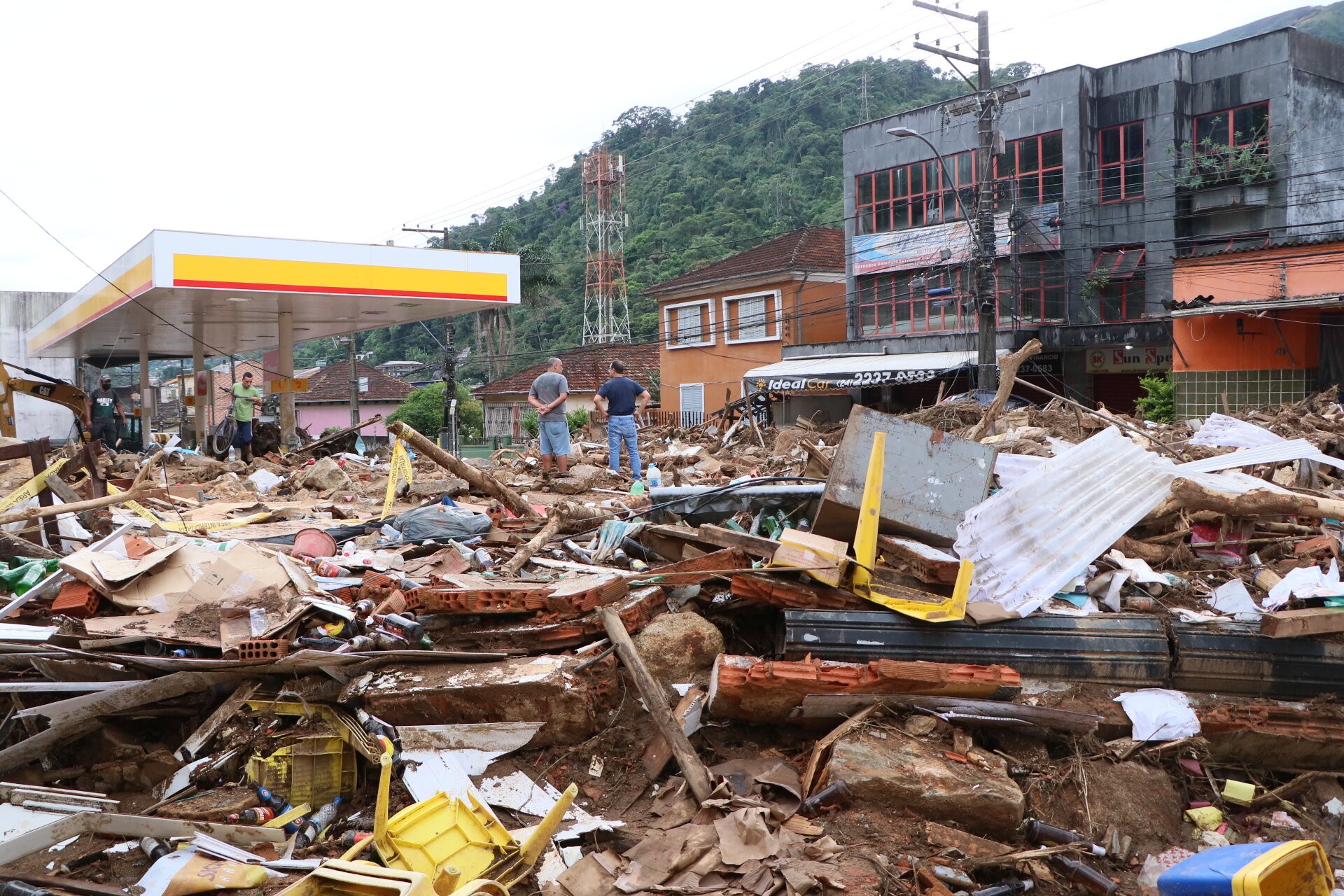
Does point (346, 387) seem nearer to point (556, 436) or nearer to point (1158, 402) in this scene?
point (1158, 402)

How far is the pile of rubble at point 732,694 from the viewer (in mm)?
4188

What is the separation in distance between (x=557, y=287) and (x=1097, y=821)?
44.4 m

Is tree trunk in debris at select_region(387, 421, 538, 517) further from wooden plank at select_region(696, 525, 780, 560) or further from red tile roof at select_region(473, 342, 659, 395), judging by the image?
red tile roof at select_region(473, 342, 659, 395)

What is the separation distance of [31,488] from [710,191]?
1639 inches

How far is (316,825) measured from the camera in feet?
15.6

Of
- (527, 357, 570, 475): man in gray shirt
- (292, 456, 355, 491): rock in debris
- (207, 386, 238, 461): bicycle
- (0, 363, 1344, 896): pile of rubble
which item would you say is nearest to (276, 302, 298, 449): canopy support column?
(207, 386, 238, 461): bicycle

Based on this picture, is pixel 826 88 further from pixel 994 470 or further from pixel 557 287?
pixel 994 470

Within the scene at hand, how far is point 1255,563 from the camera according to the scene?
6.43 metres

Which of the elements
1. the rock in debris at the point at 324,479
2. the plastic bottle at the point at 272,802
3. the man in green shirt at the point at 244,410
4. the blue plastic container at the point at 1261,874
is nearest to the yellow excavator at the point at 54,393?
the rock in debris at the point at 324,479

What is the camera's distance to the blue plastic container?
2506 millimetres

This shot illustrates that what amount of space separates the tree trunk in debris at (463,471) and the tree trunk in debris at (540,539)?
434 mm

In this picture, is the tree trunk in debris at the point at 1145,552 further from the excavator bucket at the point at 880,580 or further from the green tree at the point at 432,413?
the green tree at the point at 432,413

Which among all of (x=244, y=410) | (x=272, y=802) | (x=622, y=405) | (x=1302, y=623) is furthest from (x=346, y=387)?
(x=1302, y=623)

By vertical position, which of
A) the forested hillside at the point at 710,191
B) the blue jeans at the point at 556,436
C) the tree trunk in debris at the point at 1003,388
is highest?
the forested hillside at the point at 710,191
